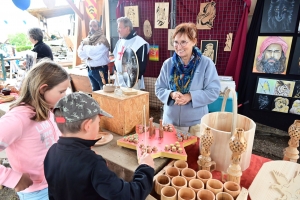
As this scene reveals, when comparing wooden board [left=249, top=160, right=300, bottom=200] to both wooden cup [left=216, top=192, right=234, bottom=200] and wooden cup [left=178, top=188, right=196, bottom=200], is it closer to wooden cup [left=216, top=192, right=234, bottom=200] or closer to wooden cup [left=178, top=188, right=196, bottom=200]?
wooden cup [left=216, top=192, right=234, bottom=200]

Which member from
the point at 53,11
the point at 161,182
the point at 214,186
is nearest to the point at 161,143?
the point at 161,182

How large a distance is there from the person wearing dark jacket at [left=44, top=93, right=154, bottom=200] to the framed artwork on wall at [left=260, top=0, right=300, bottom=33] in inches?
120

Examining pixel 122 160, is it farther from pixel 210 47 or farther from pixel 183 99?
pixel 210 47

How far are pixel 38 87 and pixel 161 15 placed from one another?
308 cm

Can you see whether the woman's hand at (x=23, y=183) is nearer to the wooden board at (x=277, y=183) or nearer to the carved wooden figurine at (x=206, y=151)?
the carved wooden figurine at (x=206, y=151)

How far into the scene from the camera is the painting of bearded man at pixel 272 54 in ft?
9.65

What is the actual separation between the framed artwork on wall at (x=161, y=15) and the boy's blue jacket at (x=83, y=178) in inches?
131

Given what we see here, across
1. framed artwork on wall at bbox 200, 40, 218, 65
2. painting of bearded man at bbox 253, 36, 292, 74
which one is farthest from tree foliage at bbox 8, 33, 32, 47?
painting of bearded man at bbox 253, 36, 292, 74

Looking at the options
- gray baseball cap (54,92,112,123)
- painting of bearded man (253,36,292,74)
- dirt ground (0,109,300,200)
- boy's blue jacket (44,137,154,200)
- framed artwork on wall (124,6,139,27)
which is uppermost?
framed artwork on wall (124,6,139,27)

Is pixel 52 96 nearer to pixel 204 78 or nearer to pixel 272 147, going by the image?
pixel 204 78

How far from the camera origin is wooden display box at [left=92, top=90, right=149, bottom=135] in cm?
139

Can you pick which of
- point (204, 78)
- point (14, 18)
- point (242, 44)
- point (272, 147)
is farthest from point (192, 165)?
point (14, 18)

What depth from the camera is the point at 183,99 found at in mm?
1485

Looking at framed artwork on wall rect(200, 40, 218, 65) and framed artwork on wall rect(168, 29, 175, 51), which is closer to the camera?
framed artwork on wall rect(200, 40, 218, 65)
